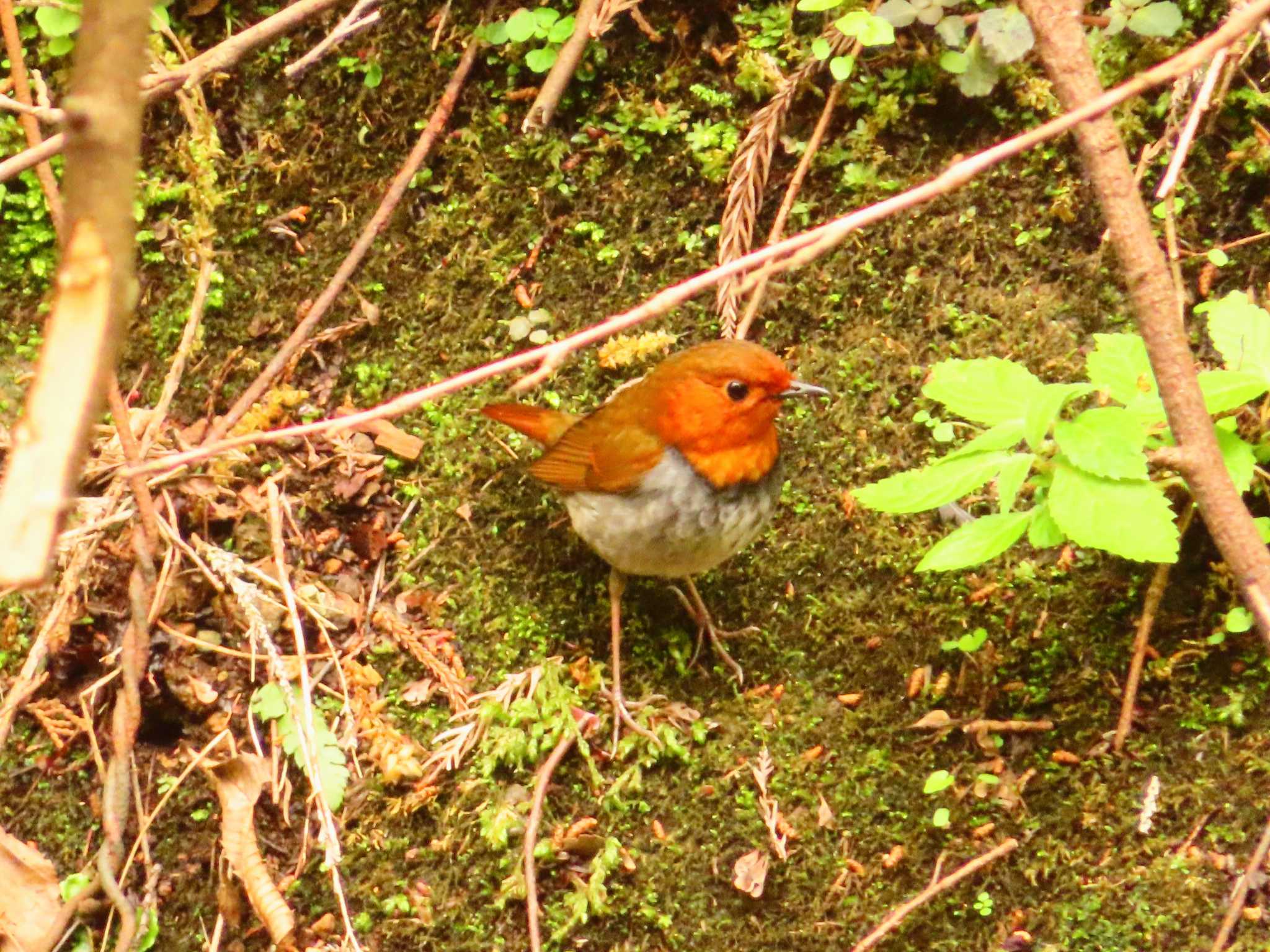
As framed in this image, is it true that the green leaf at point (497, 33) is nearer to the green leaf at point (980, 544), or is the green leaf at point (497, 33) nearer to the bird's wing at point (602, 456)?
the bird's wing at point (602, 456)

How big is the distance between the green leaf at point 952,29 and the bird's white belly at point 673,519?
1213 millimetres

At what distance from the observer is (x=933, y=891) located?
265 cm

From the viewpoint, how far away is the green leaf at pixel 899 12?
3.04 metres

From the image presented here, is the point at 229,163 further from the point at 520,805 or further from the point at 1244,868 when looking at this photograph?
the point at 1244,868

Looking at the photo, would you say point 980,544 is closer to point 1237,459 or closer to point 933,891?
point 1237,459

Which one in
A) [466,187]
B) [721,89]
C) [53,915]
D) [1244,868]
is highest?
[721,89]

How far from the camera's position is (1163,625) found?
108 inches

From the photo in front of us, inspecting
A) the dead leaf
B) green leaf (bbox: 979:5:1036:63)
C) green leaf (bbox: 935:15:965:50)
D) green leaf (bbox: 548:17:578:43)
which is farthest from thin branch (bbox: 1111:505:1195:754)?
green leaf (bbox: 548:17:578:43)

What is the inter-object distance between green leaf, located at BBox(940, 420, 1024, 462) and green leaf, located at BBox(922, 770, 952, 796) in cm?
83

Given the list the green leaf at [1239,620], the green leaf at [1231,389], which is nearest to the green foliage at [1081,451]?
the green leaf at [1231,389]

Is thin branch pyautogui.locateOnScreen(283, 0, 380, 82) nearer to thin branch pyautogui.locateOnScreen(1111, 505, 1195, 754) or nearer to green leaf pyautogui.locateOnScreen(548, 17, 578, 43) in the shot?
green leaf pyautogui.locateOnScreen(548, 17, 578, 43)

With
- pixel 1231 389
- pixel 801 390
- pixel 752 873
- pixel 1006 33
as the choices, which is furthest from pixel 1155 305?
pixel 752 873

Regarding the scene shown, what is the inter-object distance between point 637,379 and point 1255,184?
67.9 inches

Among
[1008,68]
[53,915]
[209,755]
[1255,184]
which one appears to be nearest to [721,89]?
[1008,68]
